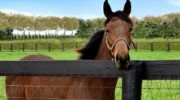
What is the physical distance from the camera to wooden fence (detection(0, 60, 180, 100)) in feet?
12.3

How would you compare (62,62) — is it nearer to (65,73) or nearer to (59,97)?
(65,73)

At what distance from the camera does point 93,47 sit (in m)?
5.24

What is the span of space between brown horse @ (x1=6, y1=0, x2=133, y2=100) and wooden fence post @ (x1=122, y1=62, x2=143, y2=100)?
3.2 inches

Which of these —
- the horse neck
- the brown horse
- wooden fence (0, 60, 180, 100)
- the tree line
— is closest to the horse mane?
the brown horse

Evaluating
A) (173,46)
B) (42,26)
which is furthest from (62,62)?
(42,26)

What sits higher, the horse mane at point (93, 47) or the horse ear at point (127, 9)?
the horse ear at point (127, 9)

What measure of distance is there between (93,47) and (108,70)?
4.44 feet

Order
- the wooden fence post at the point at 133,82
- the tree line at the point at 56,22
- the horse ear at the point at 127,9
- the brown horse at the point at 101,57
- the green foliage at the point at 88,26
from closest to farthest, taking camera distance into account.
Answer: the wooden fence post at the point at 133,82 < the brown horse at the point at 101,57 < the horse ear at the point at 127,9 < the green foliage at the point at 88,26 < the tree line at the point at 56,22

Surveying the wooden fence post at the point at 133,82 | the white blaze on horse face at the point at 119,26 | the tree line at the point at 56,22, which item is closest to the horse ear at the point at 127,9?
the white blaze on horse face at the point at 119,26

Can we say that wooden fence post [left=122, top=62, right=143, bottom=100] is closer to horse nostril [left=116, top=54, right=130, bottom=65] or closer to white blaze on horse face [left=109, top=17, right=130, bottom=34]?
horse nostril [left=116, top=54, right=130, bottom=65]

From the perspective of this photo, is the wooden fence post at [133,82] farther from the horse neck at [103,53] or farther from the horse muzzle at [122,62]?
the horse neck at [103,53]

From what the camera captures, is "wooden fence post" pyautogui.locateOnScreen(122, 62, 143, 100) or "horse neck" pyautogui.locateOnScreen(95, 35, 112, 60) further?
"horse neck" pyautogui.locateOnScreen(95, 35, 112, 60)

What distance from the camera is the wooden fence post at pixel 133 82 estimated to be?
3730 mm

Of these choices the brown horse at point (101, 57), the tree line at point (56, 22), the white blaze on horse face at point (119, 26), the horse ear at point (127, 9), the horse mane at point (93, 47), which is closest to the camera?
the brown horse at point (101, 57)
